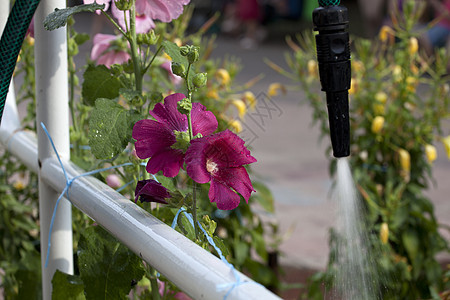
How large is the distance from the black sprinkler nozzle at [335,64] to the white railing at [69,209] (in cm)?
24

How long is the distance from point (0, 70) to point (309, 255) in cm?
259

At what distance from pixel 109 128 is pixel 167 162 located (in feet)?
0.41

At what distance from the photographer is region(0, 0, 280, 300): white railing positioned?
27.4 inches

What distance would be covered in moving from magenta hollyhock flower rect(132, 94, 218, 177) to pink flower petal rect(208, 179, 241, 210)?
58 millimetres

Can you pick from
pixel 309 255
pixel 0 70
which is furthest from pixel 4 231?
pixel 309 255

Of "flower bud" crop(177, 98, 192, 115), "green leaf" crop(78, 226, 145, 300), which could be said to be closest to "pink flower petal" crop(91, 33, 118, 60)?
"green leaf" crop(78, 226, 145, 300)

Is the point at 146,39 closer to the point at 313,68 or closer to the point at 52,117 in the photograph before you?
the point at 52,117

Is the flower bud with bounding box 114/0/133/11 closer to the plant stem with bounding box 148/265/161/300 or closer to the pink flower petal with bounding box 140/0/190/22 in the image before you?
the pink flower petal with bounding box 140/0/190/22

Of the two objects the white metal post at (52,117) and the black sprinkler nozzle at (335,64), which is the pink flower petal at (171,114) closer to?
the black sprinkler nozzle at (335,64)

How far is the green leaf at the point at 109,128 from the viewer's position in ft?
3.01

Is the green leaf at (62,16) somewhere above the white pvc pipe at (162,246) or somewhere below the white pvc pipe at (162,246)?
above

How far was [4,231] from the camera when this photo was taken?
1.88 meters

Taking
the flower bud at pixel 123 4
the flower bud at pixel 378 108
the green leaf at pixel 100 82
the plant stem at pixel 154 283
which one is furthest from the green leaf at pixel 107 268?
the flower bud at pixel 378 108

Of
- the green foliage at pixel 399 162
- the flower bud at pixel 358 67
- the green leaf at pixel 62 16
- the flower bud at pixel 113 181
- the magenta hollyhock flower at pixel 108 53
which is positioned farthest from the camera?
the flower bud at pixel 358 67
